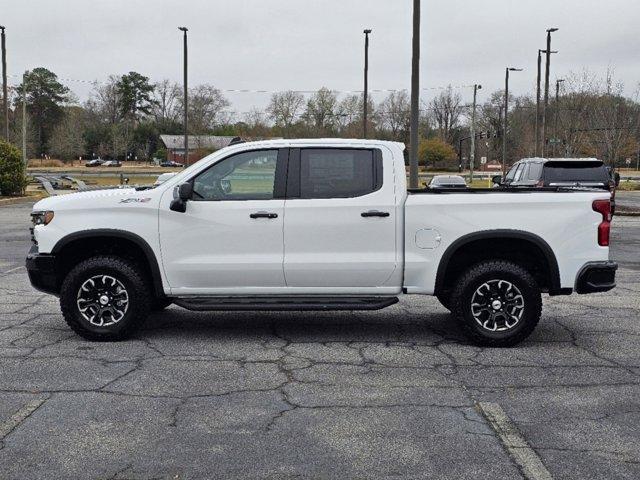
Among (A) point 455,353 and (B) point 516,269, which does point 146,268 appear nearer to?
(A) point 455,353

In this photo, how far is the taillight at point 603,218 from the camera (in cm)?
684

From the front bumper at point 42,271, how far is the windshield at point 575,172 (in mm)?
13121

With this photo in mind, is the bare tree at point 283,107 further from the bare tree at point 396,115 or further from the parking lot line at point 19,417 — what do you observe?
the parking lot line at point 19,417

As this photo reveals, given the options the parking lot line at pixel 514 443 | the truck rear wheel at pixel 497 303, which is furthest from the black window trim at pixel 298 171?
the parking lot line at pixel 514 443

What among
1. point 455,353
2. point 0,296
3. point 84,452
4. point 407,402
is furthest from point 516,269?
point 0,296

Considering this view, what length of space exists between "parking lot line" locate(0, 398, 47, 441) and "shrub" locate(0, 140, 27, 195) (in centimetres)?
2591

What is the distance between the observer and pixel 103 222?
700cm

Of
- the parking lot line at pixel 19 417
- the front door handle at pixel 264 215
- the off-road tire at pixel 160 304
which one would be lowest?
the parking lot line at pixel 19 417

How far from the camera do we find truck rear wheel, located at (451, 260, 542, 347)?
6914 mm

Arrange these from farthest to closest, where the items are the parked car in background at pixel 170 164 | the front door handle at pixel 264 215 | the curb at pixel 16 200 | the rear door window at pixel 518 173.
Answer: the parked car in background at pixel 170 164, the curb at pixel 16 200, the rear door window at pixel 518 173, the front door handle at pixel 264 215

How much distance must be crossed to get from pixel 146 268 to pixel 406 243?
254cm

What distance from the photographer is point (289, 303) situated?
6922 millimetres

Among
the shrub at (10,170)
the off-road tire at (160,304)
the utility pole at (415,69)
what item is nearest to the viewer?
the off-road tire at (160,304)

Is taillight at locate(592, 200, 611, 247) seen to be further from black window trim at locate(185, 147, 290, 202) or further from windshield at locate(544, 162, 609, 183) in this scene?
windshield at locate(544, 162, 609, 183)
